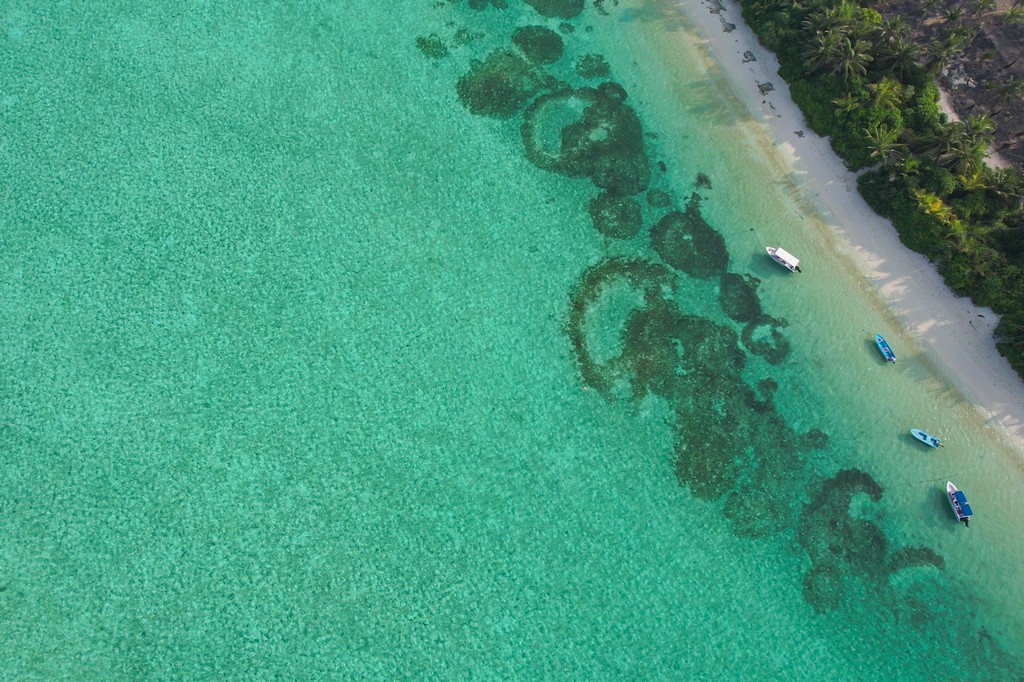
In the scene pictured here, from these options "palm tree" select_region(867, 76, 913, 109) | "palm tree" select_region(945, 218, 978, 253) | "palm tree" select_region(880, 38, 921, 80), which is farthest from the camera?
"palm tree" select_region(867, 76, 913, 109)

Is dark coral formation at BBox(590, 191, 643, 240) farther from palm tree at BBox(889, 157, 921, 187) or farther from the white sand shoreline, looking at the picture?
palm tree at BBox(889, 157, 921, 187)

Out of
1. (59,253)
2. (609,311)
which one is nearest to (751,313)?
(609,311)

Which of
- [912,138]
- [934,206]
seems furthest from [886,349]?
[912,138]

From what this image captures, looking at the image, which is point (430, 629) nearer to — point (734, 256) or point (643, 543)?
point (643, 543)

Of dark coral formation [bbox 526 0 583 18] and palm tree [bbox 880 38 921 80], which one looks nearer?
palm tree [bbox 880 38 921 80]

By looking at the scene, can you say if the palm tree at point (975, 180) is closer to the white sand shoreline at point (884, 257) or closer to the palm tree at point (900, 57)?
the white sand shoreline at point (884, 257)

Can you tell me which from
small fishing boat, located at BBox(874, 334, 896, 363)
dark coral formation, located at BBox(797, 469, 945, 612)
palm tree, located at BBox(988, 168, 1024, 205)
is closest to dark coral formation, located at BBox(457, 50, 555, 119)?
small fishing boat, located at BBox(874, 334, 896, 363)
